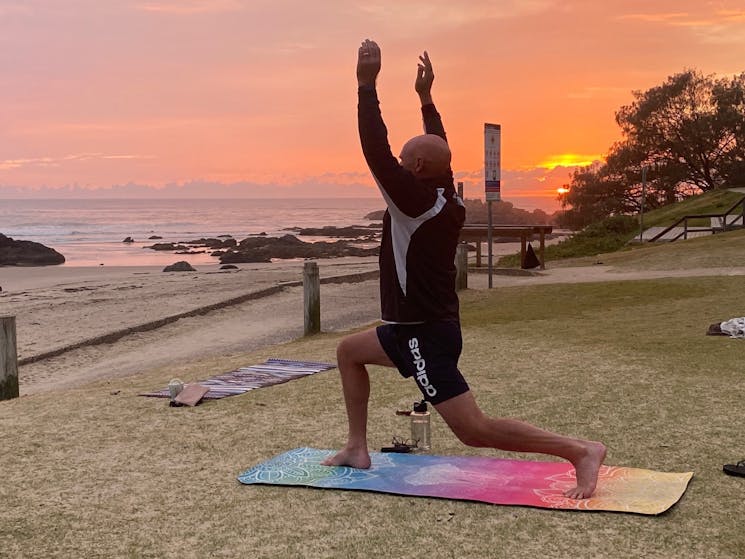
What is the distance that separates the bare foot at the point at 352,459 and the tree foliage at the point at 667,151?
165ft

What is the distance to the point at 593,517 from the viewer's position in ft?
14.0

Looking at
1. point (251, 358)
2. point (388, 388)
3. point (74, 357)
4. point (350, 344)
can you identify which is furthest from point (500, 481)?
point (74, 357)

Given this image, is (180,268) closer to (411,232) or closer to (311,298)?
(311,298)

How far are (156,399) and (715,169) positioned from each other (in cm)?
5234

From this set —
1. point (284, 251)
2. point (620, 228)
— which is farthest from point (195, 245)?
point (620, 228)

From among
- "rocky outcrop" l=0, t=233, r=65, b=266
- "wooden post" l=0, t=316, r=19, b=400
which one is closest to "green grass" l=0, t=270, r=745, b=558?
"wooden post" l=0, t=316, r=19, b=400

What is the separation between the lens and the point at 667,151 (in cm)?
5444

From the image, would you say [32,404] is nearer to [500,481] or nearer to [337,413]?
[337,413]

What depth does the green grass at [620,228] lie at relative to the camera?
115 feet

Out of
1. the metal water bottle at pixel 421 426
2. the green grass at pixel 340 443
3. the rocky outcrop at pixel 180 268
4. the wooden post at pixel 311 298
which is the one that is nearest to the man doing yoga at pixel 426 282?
the green grass at pixel 340 443

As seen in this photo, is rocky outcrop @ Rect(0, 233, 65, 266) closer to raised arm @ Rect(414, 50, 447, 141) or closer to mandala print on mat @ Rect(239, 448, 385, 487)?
mandala print on mat @ Rect(239, 448, 385, 487)

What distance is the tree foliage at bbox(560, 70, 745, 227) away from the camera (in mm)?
52844

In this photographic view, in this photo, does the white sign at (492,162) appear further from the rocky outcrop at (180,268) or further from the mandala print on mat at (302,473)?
the rocky outcrop at (180,268)

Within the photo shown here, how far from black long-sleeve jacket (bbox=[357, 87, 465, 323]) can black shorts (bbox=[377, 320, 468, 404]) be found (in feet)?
0.21
